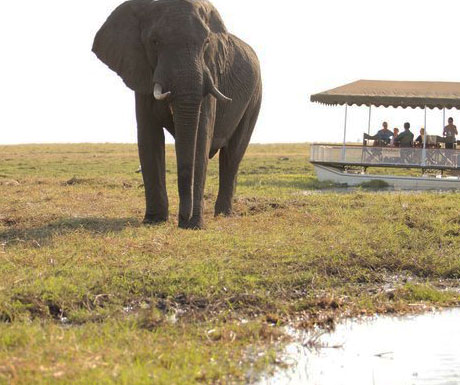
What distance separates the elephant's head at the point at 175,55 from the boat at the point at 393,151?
12.4m

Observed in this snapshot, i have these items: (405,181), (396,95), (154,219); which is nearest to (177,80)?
(154,219)

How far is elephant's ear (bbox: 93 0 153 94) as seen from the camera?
14062mm

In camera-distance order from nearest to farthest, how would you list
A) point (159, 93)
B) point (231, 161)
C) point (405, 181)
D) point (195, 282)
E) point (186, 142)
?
point (195, 282) → point (159, 93) → point (186, 142) → point (231, 161) → point (405, 181)

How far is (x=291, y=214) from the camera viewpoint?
16.1m

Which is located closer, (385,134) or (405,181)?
(405,181)

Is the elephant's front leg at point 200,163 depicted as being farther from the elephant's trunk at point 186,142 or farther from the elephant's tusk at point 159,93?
the elephant's tusk at point 159,93

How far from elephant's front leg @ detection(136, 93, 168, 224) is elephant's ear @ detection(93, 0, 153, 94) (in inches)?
11.5

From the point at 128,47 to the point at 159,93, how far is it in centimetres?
140

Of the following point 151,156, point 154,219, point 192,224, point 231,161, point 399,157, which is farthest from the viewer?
point 399,157

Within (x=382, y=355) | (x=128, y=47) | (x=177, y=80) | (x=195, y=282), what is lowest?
(x=382, y=355)

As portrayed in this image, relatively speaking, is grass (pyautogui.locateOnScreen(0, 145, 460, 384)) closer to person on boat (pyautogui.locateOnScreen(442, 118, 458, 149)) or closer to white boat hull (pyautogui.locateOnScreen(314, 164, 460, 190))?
white boat hull (pyautogui.locateOnScreen(314, 164, 460, 190))

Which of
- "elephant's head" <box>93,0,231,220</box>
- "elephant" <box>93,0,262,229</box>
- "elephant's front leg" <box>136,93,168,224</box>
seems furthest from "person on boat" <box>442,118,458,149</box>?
"elephant's front leg" <box>136,93,168,224</box>

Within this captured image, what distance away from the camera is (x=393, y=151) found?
87.9 ft

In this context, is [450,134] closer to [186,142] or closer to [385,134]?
[385,134]
